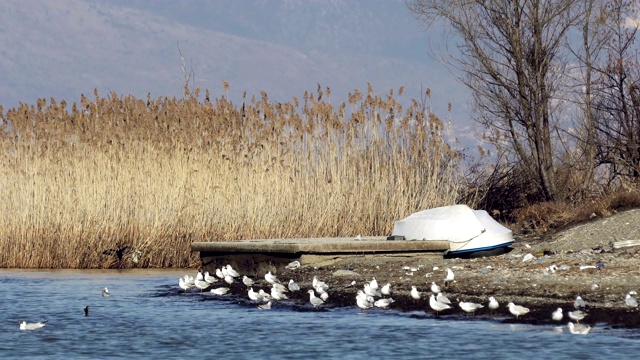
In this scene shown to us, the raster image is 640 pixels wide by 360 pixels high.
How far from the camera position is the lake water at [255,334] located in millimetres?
9406

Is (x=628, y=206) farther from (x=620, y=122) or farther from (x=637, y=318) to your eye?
(x=637, y=318)

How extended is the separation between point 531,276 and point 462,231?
3310 mm

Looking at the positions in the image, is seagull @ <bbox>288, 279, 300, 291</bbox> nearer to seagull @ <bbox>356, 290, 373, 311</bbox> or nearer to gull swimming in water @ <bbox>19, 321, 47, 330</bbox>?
seagull @ <bbox>356, 290, 373, 311</bbox>

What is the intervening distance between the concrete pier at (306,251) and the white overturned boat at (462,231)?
0.73 feet

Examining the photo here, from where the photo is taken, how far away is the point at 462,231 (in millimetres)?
16266

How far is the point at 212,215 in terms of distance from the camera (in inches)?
746

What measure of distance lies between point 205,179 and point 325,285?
20.6 ft

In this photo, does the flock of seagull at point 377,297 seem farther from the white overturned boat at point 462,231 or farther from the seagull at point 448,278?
the white overturned boat at point 462,231

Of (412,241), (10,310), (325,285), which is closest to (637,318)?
(325,285)

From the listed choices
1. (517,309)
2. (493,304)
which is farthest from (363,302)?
(517,309)

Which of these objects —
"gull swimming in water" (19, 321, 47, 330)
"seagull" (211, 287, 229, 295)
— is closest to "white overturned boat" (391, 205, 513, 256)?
"seagull" (211, 287, 229, 295)

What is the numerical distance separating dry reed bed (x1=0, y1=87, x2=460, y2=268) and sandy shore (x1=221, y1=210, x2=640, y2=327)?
3.12 metres

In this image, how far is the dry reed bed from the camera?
734 inches

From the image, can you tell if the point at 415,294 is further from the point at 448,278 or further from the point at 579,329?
the point at 579,329
